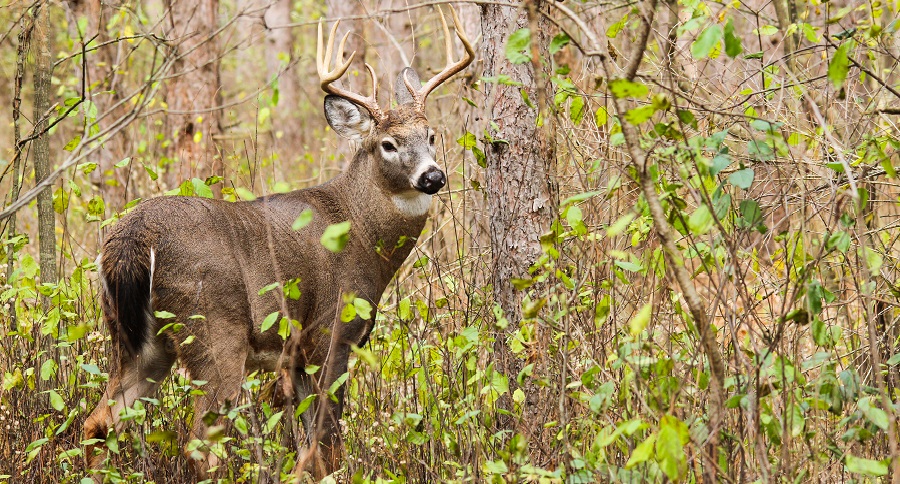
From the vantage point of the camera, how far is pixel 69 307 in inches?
200

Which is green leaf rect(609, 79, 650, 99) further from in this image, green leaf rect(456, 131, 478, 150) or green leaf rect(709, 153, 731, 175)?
green leaf rect(456, 131, 478, 150)

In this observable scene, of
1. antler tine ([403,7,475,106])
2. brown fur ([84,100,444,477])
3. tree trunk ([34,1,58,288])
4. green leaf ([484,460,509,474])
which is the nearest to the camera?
green leaf ([484,460,509,474])

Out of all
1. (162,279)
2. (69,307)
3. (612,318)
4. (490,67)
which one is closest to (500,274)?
(612,318)

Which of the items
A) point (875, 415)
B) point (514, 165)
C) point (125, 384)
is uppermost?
point (514, 165)

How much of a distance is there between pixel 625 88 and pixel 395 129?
3297 mm

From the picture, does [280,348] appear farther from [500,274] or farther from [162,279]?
[500,274]

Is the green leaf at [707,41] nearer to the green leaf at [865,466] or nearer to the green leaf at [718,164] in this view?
the green leaf at [718,164]

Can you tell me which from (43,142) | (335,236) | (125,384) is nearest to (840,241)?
(335,236)

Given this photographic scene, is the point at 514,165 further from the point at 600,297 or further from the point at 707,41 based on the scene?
the point at 707,41

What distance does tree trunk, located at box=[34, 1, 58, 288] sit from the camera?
5.14 metres

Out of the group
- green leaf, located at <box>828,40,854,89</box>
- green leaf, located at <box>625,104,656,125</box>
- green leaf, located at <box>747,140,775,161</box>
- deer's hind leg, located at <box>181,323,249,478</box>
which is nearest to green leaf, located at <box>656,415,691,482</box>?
green leaf, located at <box>625,104,656,125</box>

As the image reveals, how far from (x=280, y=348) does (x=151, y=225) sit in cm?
101

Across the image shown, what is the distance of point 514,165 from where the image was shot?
500cm

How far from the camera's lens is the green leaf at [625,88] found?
278 cm
